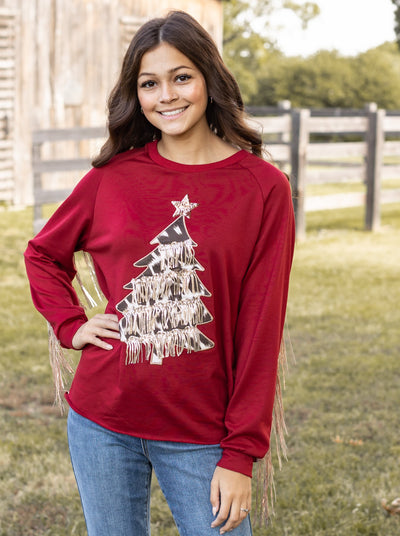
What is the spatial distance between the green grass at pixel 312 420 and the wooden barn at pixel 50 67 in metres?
Result: 5.29

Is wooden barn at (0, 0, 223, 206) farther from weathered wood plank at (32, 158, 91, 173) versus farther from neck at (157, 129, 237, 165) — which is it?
neck at (157, 129, 237, 165)

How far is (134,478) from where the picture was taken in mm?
2090

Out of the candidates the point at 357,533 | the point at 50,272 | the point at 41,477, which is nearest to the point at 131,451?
the point at 50,272

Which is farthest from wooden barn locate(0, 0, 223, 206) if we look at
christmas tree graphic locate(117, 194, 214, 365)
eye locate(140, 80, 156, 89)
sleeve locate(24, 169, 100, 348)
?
christmas tree graphic locate(117, 194, 214, 365)

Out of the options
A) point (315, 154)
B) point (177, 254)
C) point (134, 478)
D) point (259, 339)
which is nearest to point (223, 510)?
point (134, 478)

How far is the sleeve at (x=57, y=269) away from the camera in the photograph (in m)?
2.29

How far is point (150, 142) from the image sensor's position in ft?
7.75

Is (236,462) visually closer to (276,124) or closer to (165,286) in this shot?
(165,286)

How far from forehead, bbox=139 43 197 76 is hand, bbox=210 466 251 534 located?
1056 millimetres

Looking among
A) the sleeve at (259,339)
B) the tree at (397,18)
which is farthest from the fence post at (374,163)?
the tree at (397,18)

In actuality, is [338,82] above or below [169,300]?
above

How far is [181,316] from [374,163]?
34.0ft

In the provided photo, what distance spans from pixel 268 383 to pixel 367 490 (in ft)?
7.49

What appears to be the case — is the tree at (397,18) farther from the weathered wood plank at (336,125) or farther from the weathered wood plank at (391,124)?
the weathered wood plank at (336,125)
